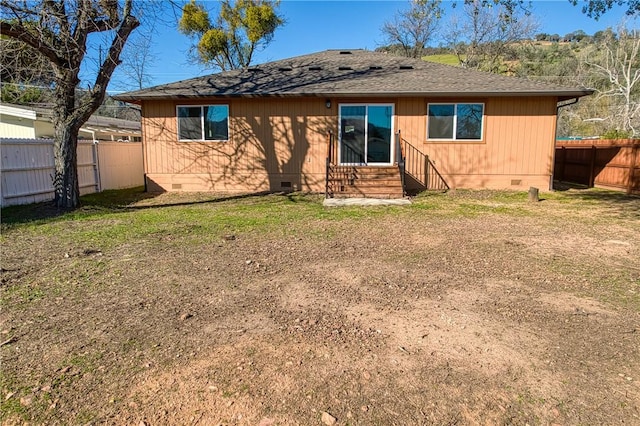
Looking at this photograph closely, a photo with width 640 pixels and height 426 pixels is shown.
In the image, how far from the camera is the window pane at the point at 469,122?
11.9 m

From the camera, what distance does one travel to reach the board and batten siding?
1187 centimetres

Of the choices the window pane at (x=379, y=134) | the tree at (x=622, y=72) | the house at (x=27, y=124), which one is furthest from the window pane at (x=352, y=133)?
the tree at (x=622, y=72)

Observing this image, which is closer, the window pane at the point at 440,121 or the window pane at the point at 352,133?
the window pane at the point at 440,121

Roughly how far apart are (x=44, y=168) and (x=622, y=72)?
34.5 metres

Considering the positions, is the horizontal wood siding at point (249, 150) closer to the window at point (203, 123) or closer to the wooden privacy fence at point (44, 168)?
the window at point (203, 123)

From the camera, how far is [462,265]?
5.05 m

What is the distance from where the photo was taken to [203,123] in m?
12.4

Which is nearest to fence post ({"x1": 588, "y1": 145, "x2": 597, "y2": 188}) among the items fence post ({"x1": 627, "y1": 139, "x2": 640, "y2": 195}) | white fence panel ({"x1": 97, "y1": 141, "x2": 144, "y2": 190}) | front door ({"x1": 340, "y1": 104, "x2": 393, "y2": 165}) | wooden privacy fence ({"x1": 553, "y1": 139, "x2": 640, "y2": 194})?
wooden privacy fence ({"x1": 553, "y1": 139, "x2": 640, "y2": 194})

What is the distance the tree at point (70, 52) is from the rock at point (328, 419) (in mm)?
8310

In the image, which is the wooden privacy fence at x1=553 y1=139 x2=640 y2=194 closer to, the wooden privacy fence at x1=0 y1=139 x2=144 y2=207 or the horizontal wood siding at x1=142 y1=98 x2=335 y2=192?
the horizontal wood siding at x1=142 y1=98 x2=335 y2=192

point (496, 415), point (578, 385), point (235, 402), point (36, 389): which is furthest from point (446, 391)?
point (36, 389)

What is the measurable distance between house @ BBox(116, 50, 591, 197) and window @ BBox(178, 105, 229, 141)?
0.03 meters

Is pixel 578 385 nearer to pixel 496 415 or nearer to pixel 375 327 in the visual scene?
pixel 496 415

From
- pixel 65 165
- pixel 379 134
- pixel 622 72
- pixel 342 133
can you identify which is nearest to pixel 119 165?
pixel 65 165
